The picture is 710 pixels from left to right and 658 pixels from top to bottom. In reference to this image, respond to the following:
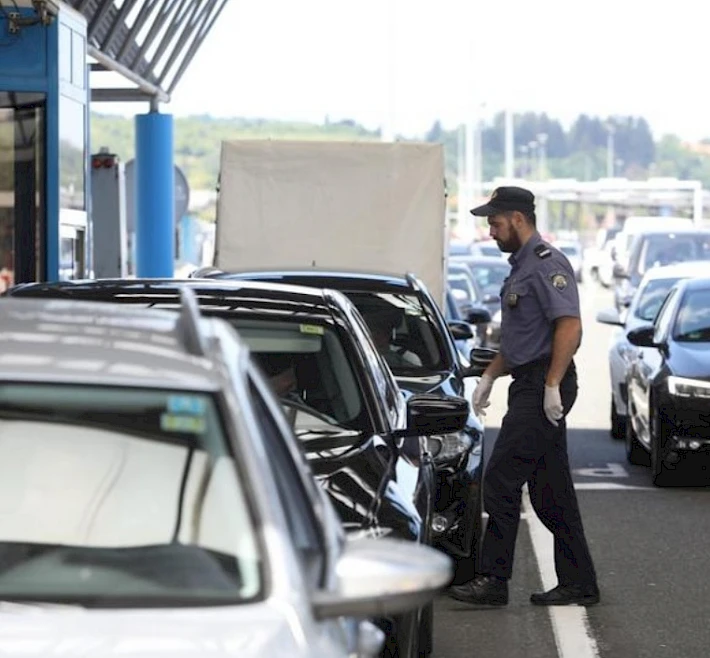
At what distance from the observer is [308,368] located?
820cm

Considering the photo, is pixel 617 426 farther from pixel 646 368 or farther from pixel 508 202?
pixel 508 202

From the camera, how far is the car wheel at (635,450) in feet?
55.0

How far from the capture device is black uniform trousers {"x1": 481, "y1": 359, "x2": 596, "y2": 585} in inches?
397

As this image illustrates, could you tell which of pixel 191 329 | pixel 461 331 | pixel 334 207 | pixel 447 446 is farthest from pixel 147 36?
pixel 191 329

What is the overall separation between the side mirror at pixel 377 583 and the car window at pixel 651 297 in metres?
15.3

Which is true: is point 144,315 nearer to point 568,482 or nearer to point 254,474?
point 254,474

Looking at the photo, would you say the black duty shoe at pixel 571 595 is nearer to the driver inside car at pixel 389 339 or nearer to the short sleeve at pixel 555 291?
the short sleeve at pixel 555 291

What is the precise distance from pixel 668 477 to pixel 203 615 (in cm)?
1147

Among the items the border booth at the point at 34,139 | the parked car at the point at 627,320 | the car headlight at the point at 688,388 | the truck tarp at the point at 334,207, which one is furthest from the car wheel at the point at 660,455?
the border booth at the point at 34,139

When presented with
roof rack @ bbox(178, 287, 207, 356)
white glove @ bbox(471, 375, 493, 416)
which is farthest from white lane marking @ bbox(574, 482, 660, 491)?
roof rack @ bbox(178, 287, 207, 356)

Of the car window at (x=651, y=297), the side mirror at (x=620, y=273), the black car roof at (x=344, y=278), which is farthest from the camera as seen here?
the side mirror at (x=620, y=273)

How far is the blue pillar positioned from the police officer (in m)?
20.6

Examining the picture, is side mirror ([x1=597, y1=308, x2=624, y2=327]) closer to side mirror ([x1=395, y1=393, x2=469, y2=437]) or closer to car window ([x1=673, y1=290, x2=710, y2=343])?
car window ([x1=673, y1=290, x2=710, y2=343])

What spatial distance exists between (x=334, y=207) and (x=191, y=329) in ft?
48.3
